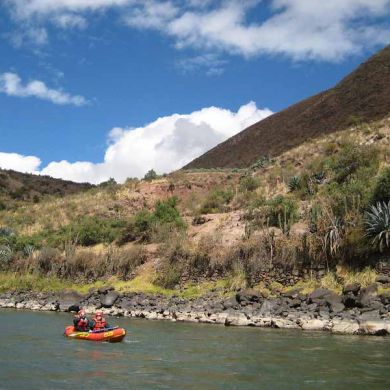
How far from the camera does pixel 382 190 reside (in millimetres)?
24172

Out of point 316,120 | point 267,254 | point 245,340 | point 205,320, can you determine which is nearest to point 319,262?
point 267,254

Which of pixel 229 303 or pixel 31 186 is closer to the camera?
pixel 229 303

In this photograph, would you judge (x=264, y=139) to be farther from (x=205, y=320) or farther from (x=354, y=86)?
(x=205, y=320)

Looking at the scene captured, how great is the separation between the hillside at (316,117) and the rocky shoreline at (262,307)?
136 feet

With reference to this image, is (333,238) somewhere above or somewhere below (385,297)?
above

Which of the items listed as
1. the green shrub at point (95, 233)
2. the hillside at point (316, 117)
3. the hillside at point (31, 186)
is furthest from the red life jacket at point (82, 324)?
the hillside at point (31, 186)

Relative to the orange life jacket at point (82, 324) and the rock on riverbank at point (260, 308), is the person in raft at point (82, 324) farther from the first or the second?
the rock on riverbank at point (260, 308)

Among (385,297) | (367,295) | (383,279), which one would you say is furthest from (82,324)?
(383,279)

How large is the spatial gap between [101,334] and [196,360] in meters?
4.98

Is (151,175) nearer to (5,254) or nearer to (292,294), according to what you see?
(5,254)

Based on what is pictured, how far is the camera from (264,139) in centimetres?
8450

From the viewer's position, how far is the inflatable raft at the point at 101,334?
706 inches

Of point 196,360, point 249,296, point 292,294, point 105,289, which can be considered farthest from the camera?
point 105,289

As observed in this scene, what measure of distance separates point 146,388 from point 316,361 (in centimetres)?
492
